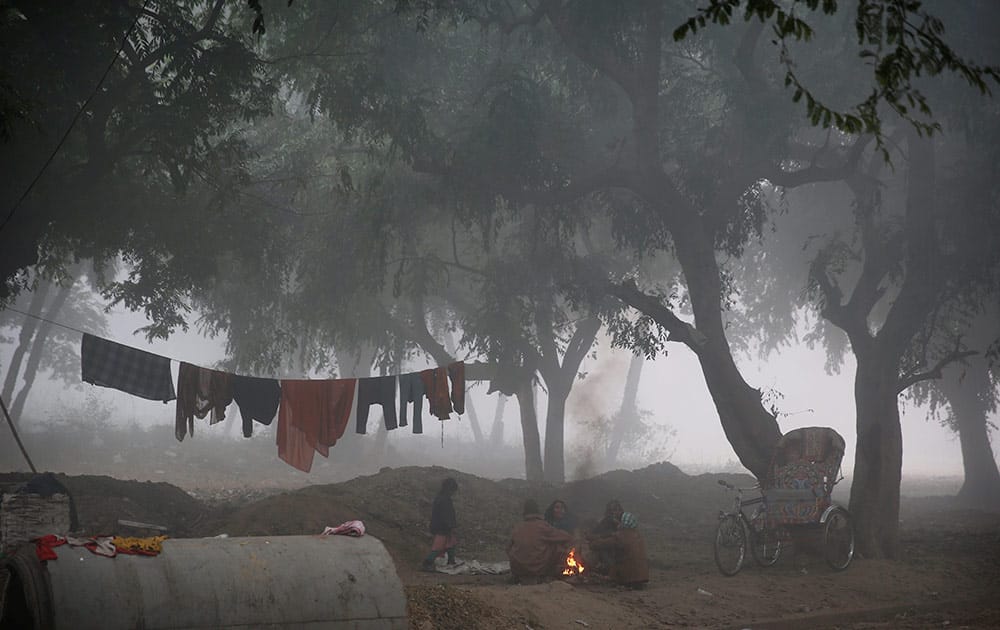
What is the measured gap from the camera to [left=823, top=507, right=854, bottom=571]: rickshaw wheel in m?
14.9

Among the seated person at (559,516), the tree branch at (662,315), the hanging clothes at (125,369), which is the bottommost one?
the seated person at (559,516)

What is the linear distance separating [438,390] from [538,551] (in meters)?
5.54

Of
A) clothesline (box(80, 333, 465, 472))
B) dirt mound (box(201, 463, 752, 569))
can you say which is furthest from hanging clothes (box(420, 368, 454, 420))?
dirt mound (box(201, 463, 752, 569))

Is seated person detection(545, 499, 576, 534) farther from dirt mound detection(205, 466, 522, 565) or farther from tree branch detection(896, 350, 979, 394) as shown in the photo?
tree branch detection(896, 350, 979, 394)

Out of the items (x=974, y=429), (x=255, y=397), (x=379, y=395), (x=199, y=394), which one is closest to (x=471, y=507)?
(x=379, y=395)

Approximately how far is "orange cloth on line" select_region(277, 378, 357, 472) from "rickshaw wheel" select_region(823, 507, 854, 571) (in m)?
8.70

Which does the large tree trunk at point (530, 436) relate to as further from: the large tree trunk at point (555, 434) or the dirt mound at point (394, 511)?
the dirt mound at point (394, 511)

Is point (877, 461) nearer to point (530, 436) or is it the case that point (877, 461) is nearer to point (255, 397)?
point (255, 397)

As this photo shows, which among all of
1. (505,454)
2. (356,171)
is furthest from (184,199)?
(505,454)

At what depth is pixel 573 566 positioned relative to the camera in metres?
12.7

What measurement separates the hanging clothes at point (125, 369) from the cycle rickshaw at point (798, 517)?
32.2ft

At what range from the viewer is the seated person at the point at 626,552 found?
41.3 feet

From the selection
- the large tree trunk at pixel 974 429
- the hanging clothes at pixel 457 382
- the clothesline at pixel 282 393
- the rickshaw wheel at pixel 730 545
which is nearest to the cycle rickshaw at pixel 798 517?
the rickshaw wheel at pixel 730 545

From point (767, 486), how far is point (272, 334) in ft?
47.7
